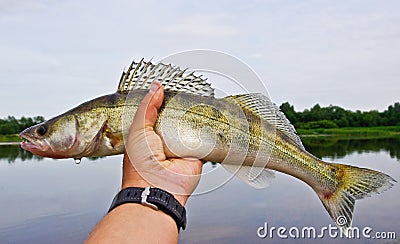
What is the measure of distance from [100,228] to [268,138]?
1.51 meters

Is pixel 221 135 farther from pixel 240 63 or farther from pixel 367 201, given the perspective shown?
pixel 367 201

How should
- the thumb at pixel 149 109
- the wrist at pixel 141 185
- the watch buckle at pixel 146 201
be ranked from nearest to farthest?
→ the watch buckle at pixel 146 201, the wrist at pixel 141 185, the thumb at pixel 149 109

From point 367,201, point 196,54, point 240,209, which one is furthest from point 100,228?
point 367,201

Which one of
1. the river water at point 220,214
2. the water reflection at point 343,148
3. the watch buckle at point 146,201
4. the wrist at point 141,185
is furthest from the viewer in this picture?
the water reflection at point 343,148

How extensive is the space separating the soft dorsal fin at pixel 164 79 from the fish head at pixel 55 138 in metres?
0.45

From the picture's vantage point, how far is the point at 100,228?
201cm

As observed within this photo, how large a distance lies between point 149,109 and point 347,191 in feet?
5.20

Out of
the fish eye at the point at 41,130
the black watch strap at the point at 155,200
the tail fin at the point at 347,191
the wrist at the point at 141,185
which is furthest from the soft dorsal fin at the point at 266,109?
the fish eye at the point at 41,130

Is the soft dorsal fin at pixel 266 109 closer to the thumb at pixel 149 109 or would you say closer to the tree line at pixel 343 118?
the thumb at pixel 149 109

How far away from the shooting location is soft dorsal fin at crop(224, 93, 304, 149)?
3098mm

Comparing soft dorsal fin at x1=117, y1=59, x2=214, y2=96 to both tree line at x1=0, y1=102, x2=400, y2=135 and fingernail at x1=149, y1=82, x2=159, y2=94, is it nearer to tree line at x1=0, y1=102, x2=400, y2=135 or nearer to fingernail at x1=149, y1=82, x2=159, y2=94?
fingernail at x1=149, y1=82, x2=159, y2=94

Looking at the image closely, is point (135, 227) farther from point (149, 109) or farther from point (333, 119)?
point (333, 119)

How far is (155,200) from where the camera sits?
221cm

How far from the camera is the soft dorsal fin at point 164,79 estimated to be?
304 centimetres
